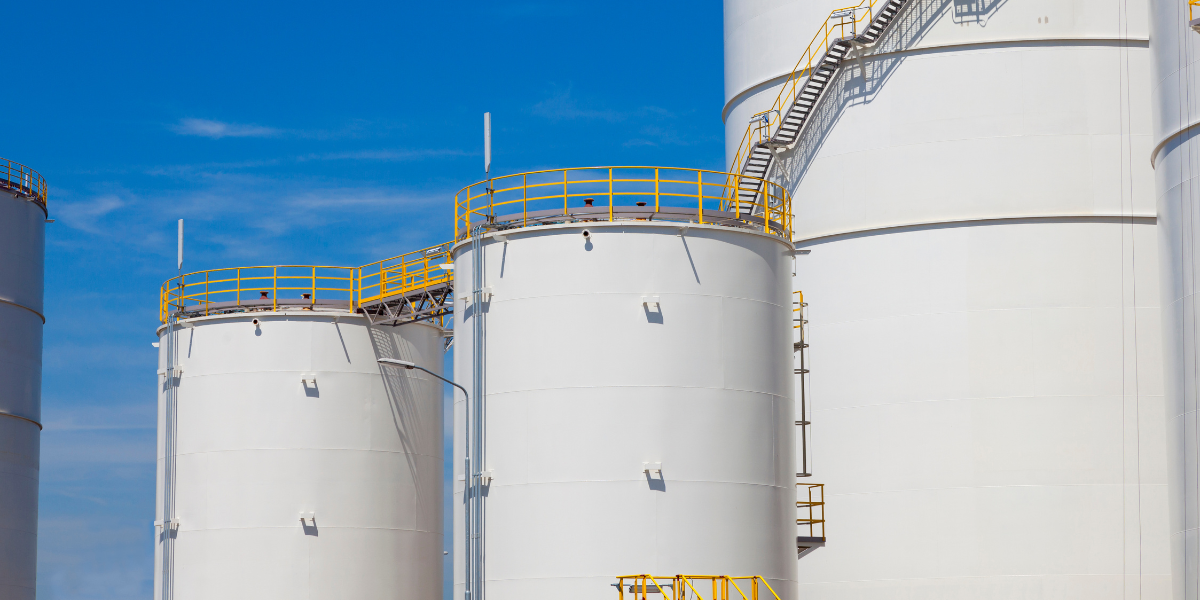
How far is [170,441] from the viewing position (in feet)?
115

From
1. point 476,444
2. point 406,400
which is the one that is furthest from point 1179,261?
point 406,400

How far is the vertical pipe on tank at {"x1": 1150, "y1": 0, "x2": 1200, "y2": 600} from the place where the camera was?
84.1 feet

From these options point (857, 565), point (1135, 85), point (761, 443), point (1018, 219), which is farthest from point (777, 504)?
point (1135, 85)

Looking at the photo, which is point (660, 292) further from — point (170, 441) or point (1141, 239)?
point (170, 441)


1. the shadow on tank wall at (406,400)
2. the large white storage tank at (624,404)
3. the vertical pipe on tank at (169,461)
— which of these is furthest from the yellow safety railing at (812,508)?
the vertical pipe on tank at (169,461)

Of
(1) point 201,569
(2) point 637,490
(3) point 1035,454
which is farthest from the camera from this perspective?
(1) point 201,569

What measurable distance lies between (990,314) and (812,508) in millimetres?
5291

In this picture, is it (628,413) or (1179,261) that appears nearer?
(628,413)

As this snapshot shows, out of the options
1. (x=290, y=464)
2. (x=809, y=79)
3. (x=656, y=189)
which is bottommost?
(x=290, y=464)

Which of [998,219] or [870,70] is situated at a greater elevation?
[870,70]

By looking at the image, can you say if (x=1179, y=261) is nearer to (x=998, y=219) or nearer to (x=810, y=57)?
(x=998, y=219)

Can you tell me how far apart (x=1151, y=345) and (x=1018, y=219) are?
3547 millimetres

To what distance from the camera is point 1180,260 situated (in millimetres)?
26109

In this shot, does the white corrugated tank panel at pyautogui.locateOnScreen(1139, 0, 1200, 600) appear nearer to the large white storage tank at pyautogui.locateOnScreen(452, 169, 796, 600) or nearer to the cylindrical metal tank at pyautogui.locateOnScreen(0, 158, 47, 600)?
the large white storage tank at pyautogui.locateOnScreen(452, 169, 796, 600)
